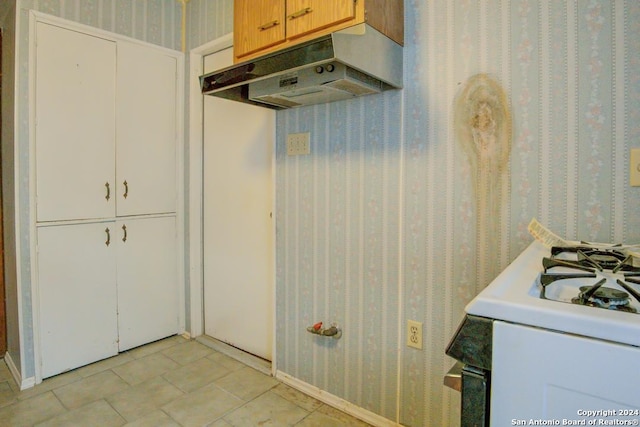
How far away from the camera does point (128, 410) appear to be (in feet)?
6.32

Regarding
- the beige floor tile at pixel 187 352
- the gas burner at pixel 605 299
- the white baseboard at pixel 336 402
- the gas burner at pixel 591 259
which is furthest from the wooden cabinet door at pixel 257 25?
the beige floor tile at pixel 187 352

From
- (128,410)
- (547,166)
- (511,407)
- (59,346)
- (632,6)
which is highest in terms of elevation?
(632,6)

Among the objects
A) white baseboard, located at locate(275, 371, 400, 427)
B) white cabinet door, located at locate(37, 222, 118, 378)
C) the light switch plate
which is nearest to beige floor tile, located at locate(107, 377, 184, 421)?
white cabinet door, located at locate(37, 222, 118, 378)

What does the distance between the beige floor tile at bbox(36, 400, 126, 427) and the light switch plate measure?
2355mm

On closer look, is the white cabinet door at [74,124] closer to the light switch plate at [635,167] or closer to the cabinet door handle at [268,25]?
the cabinet door handle at [268,25]

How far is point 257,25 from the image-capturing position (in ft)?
5.85

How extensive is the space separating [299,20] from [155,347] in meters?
2.33

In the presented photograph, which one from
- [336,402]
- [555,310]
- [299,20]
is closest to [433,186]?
[299,20]

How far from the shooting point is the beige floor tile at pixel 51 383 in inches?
81.5

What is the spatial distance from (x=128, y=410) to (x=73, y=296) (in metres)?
0.83

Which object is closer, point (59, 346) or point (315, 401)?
point (315, 401)

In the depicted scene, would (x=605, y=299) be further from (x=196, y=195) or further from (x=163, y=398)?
(x=196, y=195)

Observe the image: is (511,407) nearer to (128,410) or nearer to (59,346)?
(128,410)

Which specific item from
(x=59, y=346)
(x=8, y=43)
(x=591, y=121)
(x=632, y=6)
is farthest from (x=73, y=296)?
(x=632, y=6)
